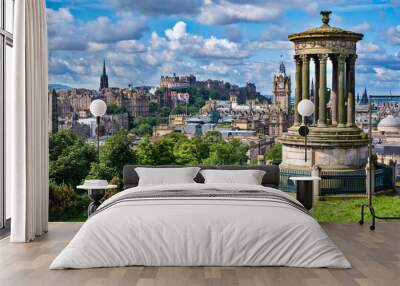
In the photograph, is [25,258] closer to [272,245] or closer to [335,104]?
[272,245]

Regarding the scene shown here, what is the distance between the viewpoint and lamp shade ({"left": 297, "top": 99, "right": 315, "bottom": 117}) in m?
8.68

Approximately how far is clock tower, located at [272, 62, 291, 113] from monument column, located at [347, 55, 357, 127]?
2.77ft

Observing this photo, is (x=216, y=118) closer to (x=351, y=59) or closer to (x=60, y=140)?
(x=351, y=59)

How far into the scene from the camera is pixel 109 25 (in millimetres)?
9414

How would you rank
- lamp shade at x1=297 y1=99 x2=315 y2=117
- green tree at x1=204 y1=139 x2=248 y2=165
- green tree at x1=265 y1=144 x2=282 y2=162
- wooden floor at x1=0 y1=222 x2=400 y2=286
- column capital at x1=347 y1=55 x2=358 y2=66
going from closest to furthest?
wooden floor at x1=0 y1=222 x2=400 y2=286 → lamp shade at x1=297 y1=99 x2=315 y2=117 → column capital at x1=347 y1=55 x2=358 y2=66 → green tree at x1=204 y1=139 x2=248 y2=165 → green tree at x1=265 y1=144 x2=282 y2=162

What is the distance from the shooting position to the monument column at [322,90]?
893 cm

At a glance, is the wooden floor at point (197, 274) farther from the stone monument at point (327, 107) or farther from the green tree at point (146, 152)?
the green tree at point (146, 152)

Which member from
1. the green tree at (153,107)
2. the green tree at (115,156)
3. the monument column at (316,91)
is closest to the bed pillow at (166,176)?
the green tree at (115,156)

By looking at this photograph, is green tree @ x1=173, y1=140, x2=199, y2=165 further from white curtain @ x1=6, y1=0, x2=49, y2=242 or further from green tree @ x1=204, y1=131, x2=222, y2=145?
white curtain @ x1=6, y1=0, x2=49, y2=242

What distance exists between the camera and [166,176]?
23.5ft

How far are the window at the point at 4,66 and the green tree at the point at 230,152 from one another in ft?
10.8

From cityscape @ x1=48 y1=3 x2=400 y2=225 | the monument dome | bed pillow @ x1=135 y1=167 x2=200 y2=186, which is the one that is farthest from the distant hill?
the monument dome

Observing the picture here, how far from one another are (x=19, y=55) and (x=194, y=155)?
3.88m

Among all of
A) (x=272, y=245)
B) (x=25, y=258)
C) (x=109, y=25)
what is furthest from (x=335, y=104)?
(x=25, y=258)
